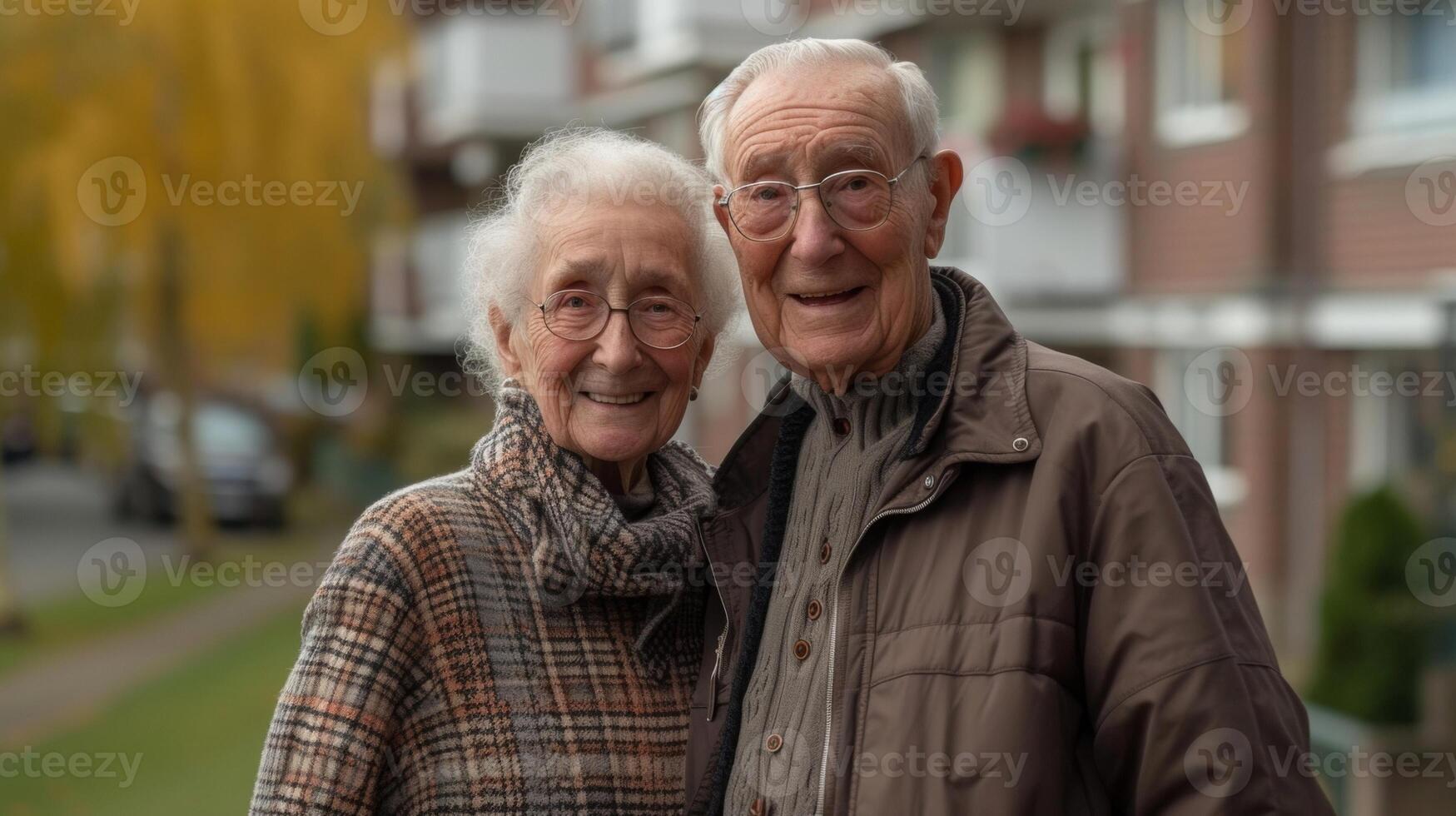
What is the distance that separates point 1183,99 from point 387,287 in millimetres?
21142

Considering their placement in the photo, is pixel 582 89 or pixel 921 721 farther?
pixel 582 89

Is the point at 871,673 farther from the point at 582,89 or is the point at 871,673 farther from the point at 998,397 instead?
the point at 582,89

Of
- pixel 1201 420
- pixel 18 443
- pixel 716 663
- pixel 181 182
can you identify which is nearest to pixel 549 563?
pixel 716 663

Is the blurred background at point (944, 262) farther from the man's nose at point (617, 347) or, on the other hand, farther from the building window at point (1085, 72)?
the man's nose at point (617, 347)

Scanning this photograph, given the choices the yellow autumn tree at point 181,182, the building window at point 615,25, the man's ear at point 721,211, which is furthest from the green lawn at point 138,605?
the man's ear at point 721,211

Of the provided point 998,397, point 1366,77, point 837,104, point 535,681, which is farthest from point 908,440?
point 1366,77

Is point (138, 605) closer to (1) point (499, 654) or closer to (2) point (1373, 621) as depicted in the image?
(2) point (1373, 621)

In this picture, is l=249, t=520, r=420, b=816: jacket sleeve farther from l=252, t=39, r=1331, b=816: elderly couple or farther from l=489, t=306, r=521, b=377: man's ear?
l=489, t=306, r=521, b=377: man's ear

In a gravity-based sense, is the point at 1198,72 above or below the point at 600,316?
above

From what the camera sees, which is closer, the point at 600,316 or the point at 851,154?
the point at 851,154

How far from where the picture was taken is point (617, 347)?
2.54m

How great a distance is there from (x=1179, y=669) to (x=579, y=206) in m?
1.25

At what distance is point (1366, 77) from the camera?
10758 millimetres

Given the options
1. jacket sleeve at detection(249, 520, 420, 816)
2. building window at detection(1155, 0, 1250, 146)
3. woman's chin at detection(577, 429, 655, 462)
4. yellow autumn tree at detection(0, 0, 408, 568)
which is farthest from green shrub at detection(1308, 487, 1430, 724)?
yellow autumn tree at detection(0, 0, 408, 568)
